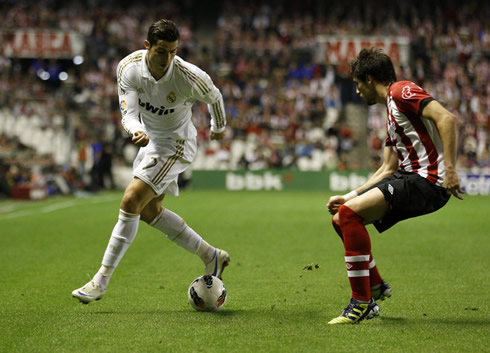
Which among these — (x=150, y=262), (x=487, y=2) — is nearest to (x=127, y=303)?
(x=150, y=262)

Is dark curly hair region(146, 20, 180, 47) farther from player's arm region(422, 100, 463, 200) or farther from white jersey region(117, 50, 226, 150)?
player's arm region(422, 100, 463, 200)

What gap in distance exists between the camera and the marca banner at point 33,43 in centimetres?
2858

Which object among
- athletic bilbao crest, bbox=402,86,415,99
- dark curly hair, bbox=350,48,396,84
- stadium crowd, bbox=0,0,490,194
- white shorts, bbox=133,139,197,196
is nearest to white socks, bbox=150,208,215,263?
white shorts, bbox=133,139,197,196

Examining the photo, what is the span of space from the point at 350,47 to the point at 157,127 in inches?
951

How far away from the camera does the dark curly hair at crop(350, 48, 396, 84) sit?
5.10 m

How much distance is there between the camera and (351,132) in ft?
89.0

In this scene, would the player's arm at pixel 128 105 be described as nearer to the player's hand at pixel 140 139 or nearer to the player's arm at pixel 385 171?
the player's hand at pixel 140 139

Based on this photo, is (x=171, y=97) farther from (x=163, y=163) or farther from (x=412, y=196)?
(x=412, y=196)

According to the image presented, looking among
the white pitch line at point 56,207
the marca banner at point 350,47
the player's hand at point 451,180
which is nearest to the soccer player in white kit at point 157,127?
the player's hand at point 451,180

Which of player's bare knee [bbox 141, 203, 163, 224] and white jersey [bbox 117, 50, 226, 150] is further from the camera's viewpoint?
player's bare knee [bbox 141, 203, 163, 224]

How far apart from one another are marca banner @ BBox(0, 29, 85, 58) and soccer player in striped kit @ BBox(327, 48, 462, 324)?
25.1 meters

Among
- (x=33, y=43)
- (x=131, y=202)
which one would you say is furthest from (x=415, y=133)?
(x=33, y=43)

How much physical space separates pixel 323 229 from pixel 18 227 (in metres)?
5.68

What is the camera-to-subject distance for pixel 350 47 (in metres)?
29.0
